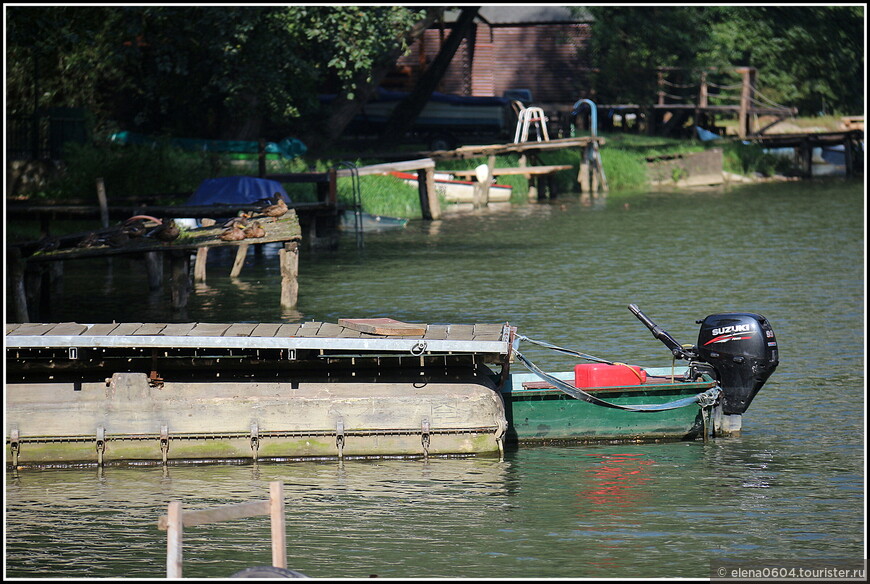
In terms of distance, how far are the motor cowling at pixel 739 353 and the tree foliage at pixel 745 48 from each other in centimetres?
3781

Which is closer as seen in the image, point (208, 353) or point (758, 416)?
point (208, 353)

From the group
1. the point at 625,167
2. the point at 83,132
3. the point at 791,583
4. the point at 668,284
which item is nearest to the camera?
the point at 791,583

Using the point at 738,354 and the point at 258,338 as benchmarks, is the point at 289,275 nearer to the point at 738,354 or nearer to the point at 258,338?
the point at 258,338

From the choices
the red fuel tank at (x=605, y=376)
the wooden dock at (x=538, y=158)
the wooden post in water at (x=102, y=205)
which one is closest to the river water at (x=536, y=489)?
the red fuel tank at (x=605, y=376)

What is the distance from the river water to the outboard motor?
23.9 inches

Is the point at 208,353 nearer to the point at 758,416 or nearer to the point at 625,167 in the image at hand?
the point at 758,416

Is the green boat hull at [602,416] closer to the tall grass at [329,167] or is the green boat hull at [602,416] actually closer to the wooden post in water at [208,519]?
the wooden post in water at [208,519]

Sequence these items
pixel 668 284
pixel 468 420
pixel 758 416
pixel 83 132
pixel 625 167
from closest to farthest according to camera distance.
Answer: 1. pixel 468 420
2. pixel 758 416
3. pixel 668 284
4. pixel 83 132
5. pixel 625 167

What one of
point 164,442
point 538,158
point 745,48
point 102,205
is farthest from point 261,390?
point 745,48

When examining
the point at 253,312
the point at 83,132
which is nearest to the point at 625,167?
the point at 83,132

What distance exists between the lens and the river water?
9664mm

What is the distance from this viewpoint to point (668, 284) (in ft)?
74.8

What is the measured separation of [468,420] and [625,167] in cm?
3035

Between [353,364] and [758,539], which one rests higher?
[353,364]
